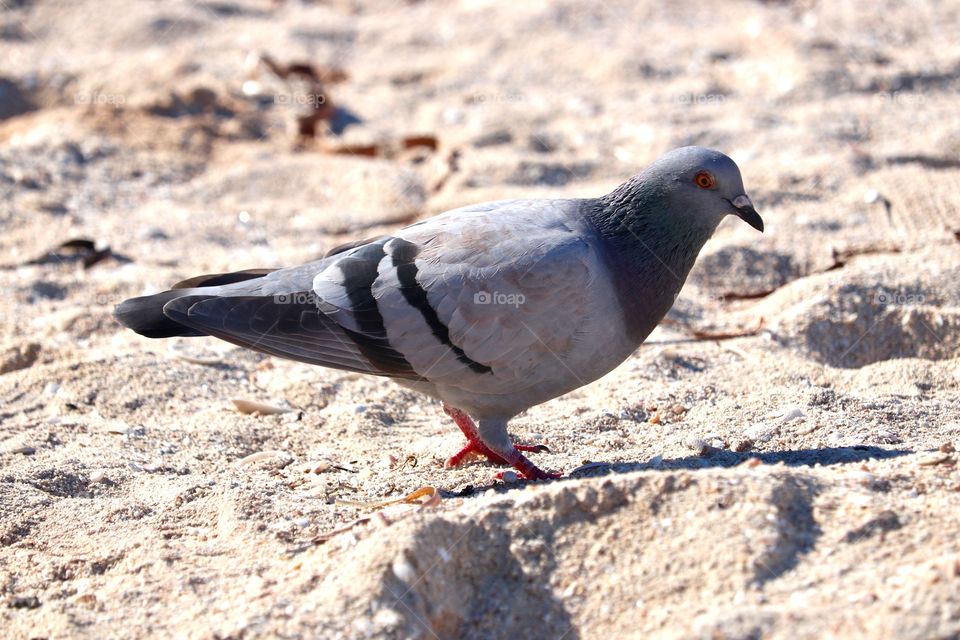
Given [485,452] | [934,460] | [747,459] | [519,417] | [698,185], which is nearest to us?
[934,460]

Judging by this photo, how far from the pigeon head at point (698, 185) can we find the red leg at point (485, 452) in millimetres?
1104

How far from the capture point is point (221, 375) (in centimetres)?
514

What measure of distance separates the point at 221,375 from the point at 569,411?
1.69 meters

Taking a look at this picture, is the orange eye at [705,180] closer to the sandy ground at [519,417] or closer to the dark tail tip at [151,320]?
the sandy ground at [519,417]

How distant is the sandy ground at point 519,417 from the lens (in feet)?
9.91

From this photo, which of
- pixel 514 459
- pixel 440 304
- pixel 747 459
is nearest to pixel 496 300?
pixel 440 304

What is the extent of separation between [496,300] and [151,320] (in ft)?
4.47

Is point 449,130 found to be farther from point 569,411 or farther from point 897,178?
point 569,411

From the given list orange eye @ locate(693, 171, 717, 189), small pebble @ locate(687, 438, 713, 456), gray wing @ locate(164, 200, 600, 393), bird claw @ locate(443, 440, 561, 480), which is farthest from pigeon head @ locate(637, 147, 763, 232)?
bird claw @ locate(443, 440, 561, 480)

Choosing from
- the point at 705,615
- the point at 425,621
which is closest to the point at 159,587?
the point at 425,621

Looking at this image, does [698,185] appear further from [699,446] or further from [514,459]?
[514,459]

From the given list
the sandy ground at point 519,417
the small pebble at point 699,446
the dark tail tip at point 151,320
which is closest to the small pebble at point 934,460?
the sandy ground at point 519,417

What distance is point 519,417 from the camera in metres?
4.77

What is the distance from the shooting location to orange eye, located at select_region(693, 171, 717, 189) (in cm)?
414
